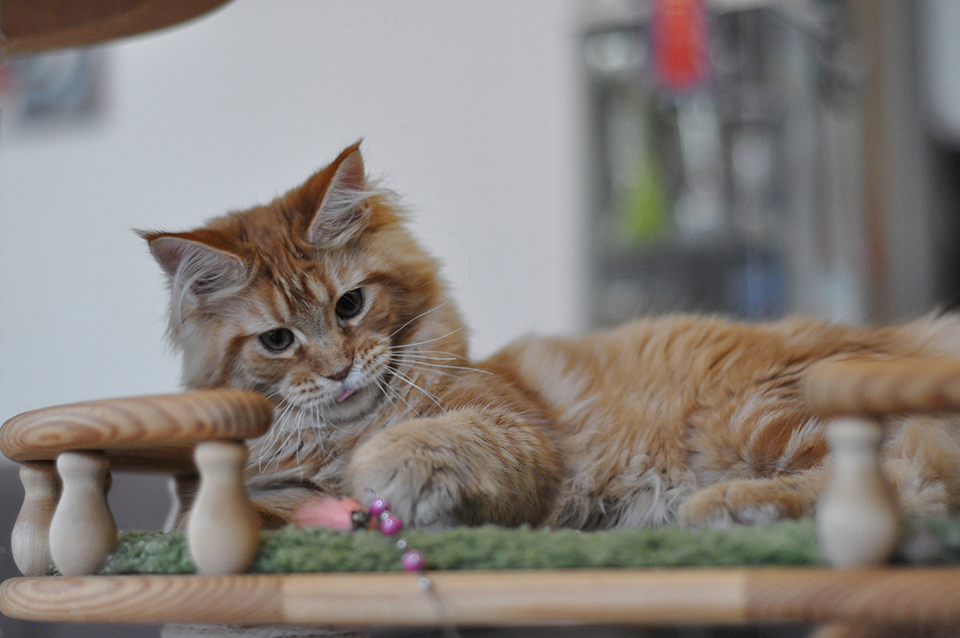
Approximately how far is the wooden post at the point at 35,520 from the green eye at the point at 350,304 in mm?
430

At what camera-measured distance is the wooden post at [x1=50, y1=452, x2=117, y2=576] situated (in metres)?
0.77

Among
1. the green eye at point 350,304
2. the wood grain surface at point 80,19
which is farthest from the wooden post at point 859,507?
the wood grain surface at point 80,19

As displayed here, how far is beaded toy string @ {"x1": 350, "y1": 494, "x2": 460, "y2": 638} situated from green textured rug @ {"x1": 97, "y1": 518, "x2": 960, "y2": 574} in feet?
0.03

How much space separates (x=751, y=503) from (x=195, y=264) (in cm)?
80

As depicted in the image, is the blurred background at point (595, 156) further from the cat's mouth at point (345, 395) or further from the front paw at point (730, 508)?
the front paw at point (730, 508)

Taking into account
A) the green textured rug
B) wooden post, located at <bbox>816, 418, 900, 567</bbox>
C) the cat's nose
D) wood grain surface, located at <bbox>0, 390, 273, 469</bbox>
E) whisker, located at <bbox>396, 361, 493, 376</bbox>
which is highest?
wood grain surface, located at <bbox>0, 390, 273, 469</bbox>

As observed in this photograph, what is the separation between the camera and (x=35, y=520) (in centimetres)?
85

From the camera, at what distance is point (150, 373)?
2.67 metres

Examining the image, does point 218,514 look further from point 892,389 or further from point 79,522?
point 892,389

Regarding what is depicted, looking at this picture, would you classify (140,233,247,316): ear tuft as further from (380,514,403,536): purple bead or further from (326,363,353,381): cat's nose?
(380,514,403,536): purple bead

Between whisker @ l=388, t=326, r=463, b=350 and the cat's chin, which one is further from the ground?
whisker @ l=388, t=326, r=463, b=350

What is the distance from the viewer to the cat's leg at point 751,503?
83 centimetres

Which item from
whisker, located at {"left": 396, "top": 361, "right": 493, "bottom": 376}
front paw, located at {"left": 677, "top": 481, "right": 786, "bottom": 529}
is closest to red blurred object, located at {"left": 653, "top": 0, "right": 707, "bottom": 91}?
whisker, located at {"left": 396, "top": 361, "right": 493, "bottom": 376}

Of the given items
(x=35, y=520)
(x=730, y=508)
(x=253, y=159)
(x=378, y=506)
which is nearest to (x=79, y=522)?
(x=35, y=520)
